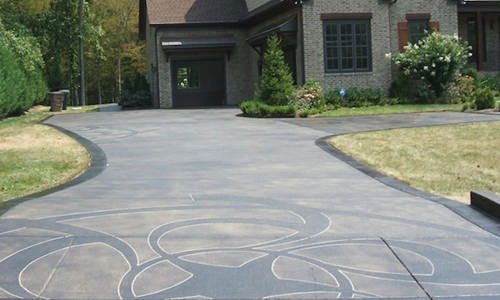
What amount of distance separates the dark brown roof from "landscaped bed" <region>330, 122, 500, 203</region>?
64.1 feet

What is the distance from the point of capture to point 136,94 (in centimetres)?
3516

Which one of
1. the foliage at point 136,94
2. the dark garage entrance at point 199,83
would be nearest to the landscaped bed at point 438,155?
the dark garage entrance at point 199,83

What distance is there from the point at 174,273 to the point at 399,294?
184 centimetres

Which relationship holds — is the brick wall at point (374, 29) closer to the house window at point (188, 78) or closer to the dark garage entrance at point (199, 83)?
the dark garage entrance at point (199, 83)

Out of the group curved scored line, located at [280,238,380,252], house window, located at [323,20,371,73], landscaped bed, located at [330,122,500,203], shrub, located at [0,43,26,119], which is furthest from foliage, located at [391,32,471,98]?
curved scored line, located at [280,238,380,252]

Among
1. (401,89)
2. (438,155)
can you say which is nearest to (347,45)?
(401,89)

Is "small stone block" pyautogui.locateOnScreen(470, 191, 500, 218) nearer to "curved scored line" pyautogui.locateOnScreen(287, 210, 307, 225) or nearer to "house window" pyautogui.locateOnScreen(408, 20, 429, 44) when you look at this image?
"curved scored line" pyautogui.locateOnScreen(287, 210, 307, 225)

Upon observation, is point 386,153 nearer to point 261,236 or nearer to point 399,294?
point 261,236

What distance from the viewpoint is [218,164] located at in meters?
11.3

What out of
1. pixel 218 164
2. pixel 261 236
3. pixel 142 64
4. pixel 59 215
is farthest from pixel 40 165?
pixel 142 64

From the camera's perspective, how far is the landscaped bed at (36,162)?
9461 mm

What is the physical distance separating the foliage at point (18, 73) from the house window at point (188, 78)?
7.62 m

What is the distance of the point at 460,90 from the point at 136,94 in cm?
1784

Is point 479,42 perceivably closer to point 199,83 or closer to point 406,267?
point 199,83
